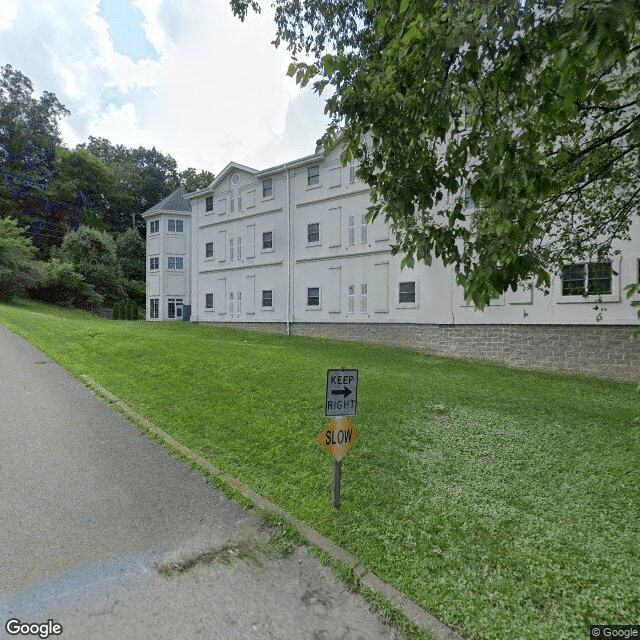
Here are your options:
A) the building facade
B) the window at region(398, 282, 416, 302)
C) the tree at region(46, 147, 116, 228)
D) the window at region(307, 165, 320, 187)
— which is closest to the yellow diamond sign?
the building facade

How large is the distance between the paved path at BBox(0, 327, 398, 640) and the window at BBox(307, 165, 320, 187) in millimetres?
19546

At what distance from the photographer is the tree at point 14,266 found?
32.4 m

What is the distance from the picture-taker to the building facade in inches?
583

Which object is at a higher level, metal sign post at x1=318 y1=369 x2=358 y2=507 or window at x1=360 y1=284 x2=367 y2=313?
window at x1=360 y1=284 x2=367 y2=313

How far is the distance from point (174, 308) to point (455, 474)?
3246 cm

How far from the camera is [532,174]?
314 cm

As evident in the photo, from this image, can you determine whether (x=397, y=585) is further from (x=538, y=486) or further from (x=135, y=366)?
(x=135, y=366)

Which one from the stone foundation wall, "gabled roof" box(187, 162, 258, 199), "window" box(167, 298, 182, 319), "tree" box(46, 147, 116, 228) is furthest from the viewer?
"tree" box(46, 147, 116, 228)

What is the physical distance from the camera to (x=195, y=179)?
54.5 metres

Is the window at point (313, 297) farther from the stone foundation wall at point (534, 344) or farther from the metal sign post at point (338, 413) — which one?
the metal sign post at point (338, 413)

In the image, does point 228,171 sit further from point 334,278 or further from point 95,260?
point 95,260

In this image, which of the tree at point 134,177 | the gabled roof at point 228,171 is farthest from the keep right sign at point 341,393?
the tree at point 134,177

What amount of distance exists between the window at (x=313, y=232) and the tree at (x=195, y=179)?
34.7m

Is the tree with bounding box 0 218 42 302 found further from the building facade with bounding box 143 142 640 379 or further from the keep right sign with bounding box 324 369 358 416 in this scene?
the keep right sign with bounding box 324 369 358 416
